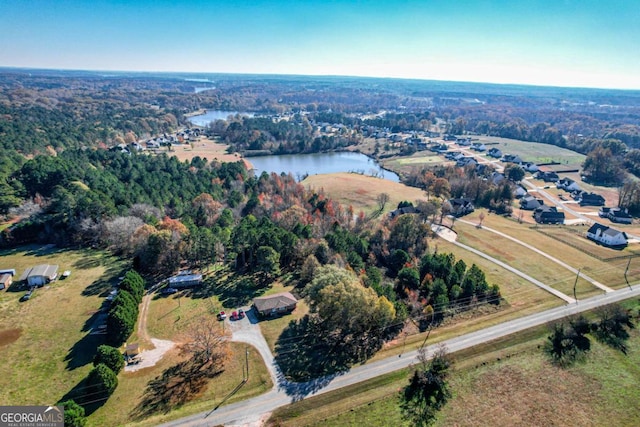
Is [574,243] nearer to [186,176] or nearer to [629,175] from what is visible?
[629,175]

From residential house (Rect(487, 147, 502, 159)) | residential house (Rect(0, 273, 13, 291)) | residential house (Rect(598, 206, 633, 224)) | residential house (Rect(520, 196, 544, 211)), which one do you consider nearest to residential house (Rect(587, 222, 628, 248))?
residential house (Rect(598, 206, 633, 224))

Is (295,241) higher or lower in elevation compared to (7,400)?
higher

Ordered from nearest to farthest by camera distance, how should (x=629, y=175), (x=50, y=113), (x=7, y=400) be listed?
(x=7, y=400) < (x=629, y=175) < (x=50, y=113)

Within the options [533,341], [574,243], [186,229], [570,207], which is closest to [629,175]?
[570,207]

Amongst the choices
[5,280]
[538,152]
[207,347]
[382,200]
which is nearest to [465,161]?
[538,152]

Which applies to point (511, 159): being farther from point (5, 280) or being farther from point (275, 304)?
point (5, 280)

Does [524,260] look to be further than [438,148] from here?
No
